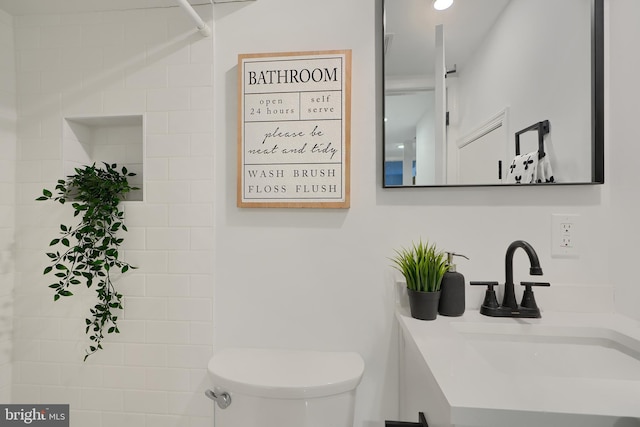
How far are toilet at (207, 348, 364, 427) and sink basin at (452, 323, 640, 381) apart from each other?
1.29ft

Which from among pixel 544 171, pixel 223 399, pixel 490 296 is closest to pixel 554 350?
pixel 490 296

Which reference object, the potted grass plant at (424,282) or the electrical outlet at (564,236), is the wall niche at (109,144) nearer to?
the potted grass plant at (424,282)

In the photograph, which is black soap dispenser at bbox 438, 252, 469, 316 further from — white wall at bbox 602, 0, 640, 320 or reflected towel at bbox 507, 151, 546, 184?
white wall at bbox 602, 0, 640, 320

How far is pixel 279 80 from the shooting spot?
3.82ft

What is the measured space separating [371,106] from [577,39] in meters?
0.70

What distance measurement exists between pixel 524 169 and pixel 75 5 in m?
1.76

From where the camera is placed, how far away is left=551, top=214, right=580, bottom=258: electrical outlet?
1.09 meters

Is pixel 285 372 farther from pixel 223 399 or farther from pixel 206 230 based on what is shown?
pixel 206 230

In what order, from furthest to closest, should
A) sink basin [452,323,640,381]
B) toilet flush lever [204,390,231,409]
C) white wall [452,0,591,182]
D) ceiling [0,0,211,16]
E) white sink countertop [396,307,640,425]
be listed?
ceiling [0,0,211,16]
white wall [452,0,591,182]
toilet flush lever [204,390,231,409]
sink basin [452,323,640,381]
white sink countertop [396,307,640,425]

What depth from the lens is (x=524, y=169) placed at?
1087 mm

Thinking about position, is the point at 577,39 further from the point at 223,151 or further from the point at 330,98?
the point at 223,151

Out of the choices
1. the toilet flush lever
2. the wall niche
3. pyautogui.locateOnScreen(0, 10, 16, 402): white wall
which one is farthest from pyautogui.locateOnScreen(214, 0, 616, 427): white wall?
pyautogui.locateOnScreen(0, 10, 16, 402): white wall

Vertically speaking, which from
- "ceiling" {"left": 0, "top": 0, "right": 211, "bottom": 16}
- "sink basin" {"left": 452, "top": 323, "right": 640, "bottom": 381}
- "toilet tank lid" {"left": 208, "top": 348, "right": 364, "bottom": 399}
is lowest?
"toilet tank lid" {"left": 208, "top": 348, "right": 364, "bottom": 399}

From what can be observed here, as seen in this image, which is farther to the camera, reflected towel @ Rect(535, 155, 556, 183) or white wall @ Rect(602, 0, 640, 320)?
reflected towel @ Rect(535, 155, 556, 183)
